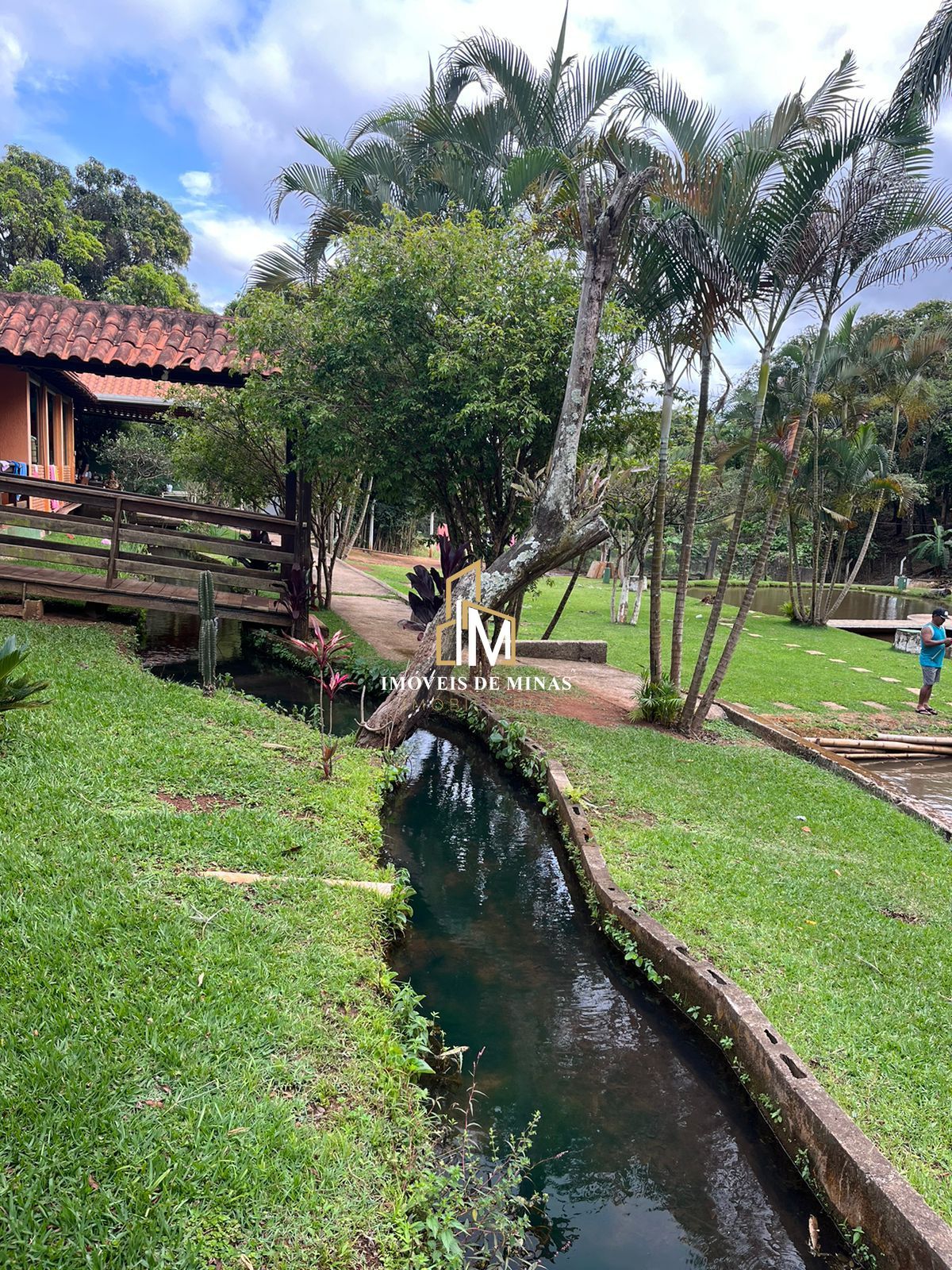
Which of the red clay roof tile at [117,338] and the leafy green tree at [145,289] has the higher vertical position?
the leafy green tree at [145,289]

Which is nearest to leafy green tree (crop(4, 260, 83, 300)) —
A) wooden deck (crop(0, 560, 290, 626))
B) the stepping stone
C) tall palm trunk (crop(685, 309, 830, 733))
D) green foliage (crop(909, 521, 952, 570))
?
wooden deck (crop(0, 560, 290, 626))

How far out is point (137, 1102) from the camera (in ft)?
8.84

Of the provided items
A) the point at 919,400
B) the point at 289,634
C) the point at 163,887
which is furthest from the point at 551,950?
the point at 919,400

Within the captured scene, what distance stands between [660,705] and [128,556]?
7.07 meters

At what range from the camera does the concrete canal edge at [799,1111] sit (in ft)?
8.75

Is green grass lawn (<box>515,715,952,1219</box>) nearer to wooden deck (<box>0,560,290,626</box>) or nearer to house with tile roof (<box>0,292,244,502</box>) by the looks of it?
wooden deck (<box>0,560,290,626</box>)

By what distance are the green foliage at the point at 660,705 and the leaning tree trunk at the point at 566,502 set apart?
209cm

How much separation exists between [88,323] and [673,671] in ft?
29.6

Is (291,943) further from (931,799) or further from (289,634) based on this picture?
(289,634)

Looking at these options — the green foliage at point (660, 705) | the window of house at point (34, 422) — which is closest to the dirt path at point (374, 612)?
the green foliage at point (660, 705)

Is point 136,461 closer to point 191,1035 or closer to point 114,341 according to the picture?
point 114,341

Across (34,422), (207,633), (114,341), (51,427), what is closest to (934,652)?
(207,633)
